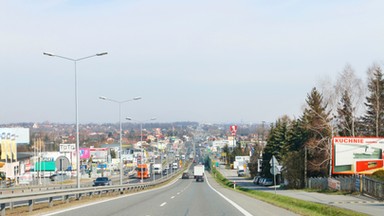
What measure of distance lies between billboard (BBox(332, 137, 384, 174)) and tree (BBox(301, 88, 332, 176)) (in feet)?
41.7

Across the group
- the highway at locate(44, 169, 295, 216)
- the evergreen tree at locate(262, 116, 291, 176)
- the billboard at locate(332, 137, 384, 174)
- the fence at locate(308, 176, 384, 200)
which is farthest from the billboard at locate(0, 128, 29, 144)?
the highway at locate(44, 169, 295, 216)

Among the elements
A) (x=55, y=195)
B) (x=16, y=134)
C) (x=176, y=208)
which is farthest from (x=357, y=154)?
(x=16, y=134)

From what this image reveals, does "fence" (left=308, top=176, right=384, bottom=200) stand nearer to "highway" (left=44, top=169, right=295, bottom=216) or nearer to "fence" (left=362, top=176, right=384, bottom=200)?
"fence" (left=362, top=176, right=384, bottom=200)

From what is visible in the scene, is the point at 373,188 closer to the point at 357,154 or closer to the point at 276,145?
the point at 357,154

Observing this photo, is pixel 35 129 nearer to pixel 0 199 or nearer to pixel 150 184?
pixel 150 184

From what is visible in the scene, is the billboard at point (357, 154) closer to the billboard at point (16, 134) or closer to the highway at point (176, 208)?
the highway at point (176, 208)

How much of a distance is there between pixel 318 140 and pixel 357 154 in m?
15.8

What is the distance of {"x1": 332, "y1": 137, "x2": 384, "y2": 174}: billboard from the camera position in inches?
1908

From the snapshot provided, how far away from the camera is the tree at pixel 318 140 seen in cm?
6325

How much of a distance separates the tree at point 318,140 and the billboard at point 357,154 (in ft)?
41.7

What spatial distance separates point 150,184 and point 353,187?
33.8 meters

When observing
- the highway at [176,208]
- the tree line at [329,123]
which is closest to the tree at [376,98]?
the tree line at [329,123]

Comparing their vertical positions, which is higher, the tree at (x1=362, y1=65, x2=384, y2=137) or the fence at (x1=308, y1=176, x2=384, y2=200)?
the tree at (x1=362, y1=65, x2=384, y2=137)

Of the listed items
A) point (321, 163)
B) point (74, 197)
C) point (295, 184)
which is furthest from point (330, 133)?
point (74, 197)
